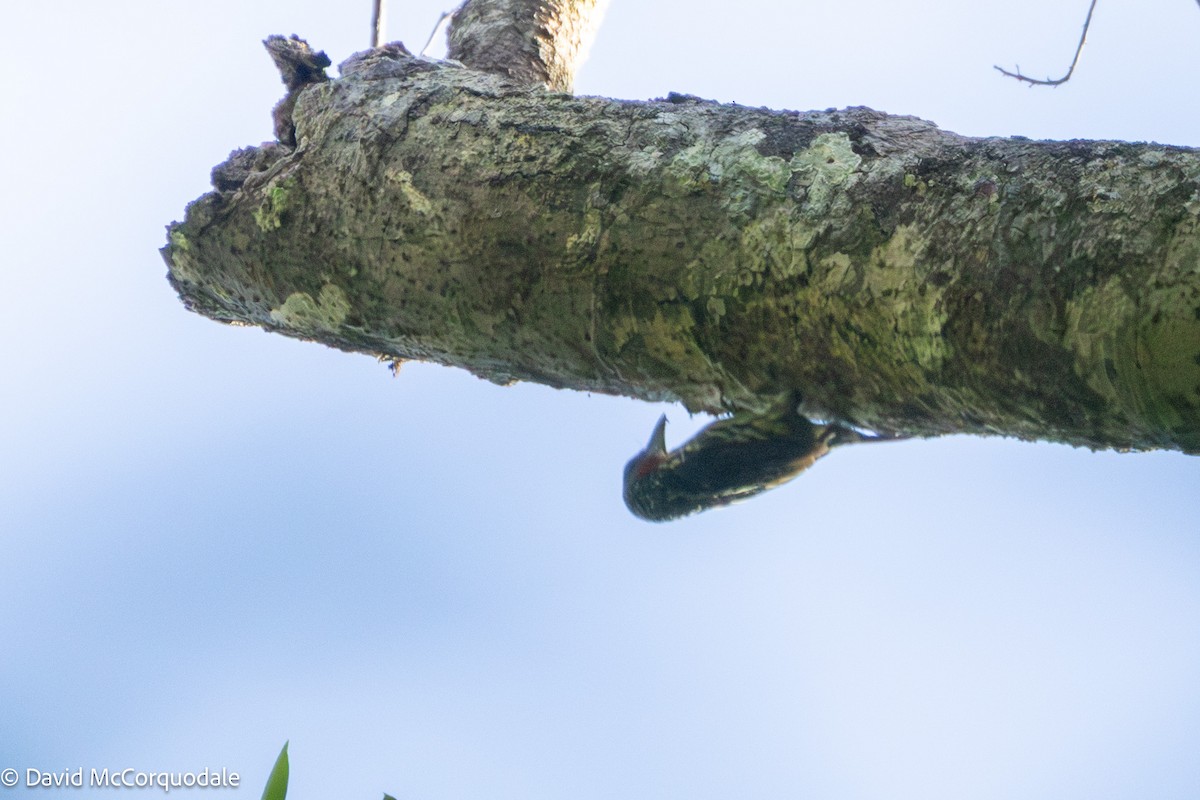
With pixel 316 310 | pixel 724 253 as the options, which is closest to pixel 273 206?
pixel 316 310

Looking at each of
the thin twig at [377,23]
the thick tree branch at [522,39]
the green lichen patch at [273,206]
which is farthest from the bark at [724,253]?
the thin twig at [377,23]

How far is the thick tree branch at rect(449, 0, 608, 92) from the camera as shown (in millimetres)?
3086

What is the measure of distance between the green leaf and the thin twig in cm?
239

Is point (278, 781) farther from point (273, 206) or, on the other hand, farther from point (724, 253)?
point (724, 253)

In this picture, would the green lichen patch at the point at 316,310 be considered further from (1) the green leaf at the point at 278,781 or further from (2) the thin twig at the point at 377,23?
(2) the thin twig at the point at 377,23

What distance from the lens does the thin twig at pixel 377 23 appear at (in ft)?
11.7

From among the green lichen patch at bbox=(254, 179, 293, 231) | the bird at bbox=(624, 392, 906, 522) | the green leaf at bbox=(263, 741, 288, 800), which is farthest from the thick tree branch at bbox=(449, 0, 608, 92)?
the green leaf at bbox=(263, 741, 288, 800)

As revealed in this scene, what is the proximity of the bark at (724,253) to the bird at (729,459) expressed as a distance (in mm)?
66

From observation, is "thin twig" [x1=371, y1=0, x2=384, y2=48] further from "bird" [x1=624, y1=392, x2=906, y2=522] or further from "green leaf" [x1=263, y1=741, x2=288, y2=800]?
"green leaf" [x1=263, y1=741, x2=288, y2=800]

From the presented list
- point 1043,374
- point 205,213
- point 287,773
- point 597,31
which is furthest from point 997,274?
point 597,31

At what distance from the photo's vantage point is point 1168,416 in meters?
1.42

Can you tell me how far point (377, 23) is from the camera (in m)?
3.58

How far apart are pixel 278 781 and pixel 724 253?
172 centimetres

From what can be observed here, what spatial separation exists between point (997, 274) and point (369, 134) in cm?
145
